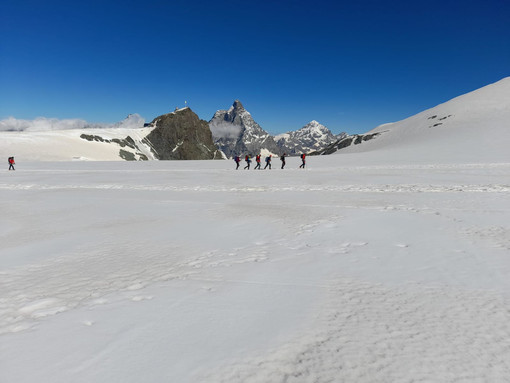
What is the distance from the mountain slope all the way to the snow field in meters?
46.0

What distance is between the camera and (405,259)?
247 inches

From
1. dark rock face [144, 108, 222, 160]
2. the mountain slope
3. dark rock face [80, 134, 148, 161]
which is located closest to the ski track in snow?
the mountain slope

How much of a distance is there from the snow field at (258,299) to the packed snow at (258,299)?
23 millimetres

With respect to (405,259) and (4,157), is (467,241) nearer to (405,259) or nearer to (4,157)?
(405,259)

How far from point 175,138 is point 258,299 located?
193519 millimetres

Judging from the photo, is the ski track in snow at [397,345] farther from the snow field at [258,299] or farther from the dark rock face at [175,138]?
the dark rock face at [175,138]

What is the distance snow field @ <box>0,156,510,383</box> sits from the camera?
3.19 m

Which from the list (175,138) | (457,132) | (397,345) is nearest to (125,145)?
(175,138)

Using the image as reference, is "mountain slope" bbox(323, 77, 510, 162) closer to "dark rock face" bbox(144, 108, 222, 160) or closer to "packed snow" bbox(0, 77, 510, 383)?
"packed snow" bbox(0, 77, 510, 383)

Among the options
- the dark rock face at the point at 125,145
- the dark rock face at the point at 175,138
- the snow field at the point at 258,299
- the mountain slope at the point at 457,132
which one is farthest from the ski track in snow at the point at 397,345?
the dark rock face at the point at 175,138

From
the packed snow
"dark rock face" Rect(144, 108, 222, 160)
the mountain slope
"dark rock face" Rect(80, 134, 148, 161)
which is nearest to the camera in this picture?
the packed snow

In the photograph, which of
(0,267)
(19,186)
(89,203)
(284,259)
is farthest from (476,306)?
(19,186)

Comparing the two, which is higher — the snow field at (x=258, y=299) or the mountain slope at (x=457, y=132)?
the mountain slope at (x=457, y=132)

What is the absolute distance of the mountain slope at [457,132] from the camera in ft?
179
